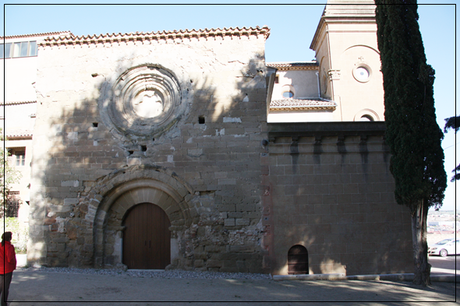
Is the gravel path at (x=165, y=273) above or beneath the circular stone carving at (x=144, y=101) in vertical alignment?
beneath

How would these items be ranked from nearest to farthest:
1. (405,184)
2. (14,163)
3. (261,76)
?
(405,184) < (261,76) < (14,163)

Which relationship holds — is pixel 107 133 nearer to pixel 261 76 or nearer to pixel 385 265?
pixel 261 76

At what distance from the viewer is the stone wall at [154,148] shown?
9445mm

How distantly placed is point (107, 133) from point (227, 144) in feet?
11.7

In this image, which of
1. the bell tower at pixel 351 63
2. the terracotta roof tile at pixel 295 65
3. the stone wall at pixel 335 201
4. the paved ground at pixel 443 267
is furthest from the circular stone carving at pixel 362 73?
the stone wall at pixel 335 201

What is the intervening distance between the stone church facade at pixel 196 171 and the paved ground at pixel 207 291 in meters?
1.14

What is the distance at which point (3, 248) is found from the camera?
5.42m

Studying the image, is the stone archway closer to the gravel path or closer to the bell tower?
the gravel path

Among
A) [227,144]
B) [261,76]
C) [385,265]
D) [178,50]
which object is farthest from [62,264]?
[385,265]

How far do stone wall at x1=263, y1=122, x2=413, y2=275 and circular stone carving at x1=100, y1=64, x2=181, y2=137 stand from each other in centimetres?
317

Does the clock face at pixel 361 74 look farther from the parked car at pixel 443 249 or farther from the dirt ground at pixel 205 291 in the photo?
the dirt ground at pixel 205 291

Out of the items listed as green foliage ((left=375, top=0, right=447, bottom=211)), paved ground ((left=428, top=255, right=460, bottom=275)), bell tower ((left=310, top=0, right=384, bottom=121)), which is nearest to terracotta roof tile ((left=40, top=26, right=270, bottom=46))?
green foliage ((left=375, top=0, right=447, bottom=211))

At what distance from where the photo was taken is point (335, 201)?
9.55 metres

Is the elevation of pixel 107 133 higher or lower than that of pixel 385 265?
higher
